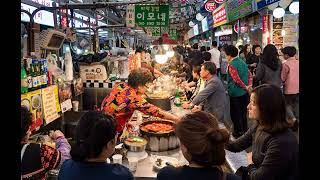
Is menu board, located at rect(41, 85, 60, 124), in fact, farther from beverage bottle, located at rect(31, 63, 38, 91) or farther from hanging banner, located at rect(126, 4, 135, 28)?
hanging banner, located at rect(126, 4, 135, 28)

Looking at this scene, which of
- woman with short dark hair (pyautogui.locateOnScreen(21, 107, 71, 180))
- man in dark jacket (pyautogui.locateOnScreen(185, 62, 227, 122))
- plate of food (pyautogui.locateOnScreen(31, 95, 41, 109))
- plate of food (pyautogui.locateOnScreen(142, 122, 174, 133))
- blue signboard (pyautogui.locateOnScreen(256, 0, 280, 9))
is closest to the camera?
woman with short dark hair (pyautogui.locateOnScreen(21, 107, 71, 180))

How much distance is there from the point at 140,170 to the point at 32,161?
109 cm

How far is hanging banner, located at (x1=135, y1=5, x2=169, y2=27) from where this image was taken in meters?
11.0

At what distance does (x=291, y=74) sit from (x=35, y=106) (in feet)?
21.1

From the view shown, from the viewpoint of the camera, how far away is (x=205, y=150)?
220 centimetres

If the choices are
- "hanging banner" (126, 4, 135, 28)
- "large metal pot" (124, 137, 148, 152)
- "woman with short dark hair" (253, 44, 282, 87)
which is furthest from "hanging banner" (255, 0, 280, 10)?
"large metal pot" (124, 137, 148, 152)

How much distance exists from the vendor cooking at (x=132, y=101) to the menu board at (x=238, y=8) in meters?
9.17

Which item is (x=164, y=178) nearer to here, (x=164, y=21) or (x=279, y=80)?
(x=279, y=80)

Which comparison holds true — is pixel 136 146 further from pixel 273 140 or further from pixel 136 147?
pixel 273 140

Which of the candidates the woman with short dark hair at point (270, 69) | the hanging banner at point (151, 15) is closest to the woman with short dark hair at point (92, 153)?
the woman with short dark hair at point (270, 69)

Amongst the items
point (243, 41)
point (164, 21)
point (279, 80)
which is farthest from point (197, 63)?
point (243, 41)

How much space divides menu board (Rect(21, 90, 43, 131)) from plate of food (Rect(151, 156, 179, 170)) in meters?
1.77
